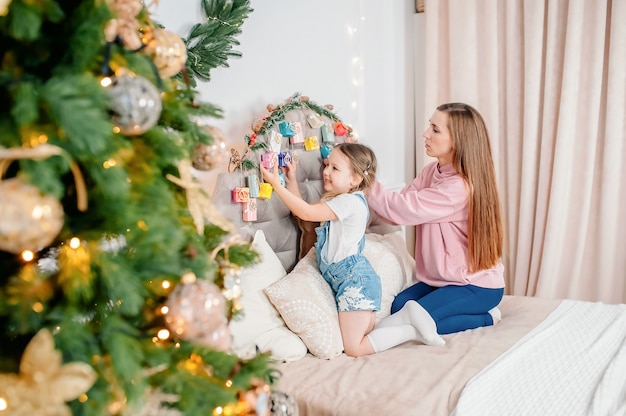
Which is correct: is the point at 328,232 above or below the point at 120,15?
below

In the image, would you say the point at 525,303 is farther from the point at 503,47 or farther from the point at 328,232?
the point at 503,47

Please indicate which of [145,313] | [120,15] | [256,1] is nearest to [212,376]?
[145,313]

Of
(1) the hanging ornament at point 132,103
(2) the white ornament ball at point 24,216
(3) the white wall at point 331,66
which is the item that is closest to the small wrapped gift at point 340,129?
(3) the white wall at point 331,66

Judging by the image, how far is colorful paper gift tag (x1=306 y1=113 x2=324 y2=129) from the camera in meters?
2.38

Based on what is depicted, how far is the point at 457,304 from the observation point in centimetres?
224

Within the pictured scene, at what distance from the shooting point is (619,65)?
9.05ft

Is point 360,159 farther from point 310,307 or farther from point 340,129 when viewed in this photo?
point 310,307

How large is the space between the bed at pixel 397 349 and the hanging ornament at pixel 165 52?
712mm

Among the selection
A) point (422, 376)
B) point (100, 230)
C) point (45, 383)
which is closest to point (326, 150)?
point (422, 376)

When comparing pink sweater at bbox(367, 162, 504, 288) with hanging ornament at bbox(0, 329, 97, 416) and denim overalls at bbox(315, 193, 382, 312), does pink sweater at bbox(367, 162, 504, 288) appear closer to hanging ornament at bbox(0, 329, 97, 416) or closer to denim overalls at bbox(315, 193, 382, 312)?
denim overalls at bbox(315, 193, 382, 312)

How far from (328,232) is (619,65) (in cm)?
175

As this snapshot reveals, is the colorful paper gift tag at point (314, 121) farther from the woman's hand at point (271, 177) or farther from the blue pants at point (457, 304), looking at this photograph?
the blue pants at point (457, 304)

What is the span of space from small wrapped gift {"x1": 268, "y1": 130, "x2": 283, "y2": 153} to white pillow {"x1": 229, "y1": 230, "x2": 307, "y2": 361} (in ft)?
1.26

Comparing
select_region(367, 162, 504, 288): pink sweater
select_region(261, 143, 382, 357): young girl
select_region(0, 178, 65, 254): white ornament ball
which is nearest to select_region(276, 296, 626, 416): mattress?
select_region(261, 143, 382, 357): young girl
